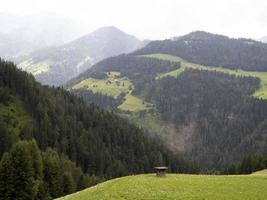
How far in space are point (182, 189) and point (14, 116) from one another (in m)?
150

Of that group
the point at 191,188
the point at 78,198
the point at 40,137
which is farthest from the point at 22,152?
the point at 40,137

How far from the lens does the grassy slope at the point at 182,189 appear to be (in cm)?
4606

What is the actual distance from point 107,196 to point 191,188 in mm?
9442

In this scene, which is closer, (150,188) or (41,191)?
(150,188)

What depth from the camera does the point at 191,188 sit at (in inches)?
1953

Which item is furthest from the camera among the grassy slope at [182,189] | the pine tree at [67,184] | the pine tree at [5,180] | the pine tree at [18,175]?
the pine tree at [67,184]

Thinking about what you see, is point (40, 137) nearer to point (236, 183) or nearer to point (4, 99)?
point (4, 99)

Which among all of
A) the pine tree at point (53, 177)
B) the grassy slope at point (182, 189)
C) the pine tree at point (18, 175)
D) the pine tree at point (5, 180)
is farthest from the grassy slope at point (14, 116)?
the grassy slope at point (182, 189)

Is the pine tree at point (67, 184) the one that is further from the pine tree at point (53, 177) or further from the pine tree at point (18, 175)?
the pine tree at point (18, 175)

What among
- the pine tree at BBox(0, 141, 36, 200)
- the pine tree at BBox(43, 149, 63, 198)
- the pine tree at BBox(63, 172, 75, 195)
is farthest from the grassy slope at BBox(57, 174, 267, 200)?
the pine tree at BBox(63, 172, 75, 195)

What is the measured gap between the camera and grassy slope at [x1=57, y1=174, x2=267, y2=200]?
46062 mm

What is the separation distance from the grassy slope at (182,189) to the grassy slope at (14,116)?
5052 inches

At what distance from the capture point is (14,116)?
189 metres

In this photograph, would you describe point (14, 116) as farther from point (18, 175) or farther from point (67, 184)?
point (18, 175)
